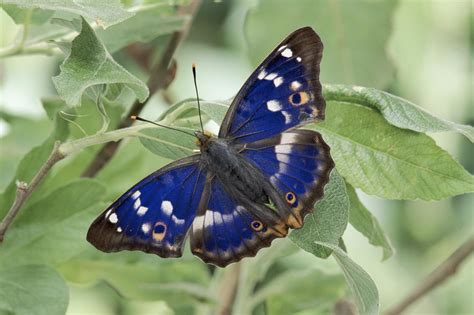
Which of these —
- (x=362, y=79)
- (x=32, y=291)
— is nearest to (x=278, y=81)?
(x=32, y=291)

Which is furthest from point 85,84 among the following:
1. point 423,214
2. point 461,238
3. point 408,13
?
point 423,214

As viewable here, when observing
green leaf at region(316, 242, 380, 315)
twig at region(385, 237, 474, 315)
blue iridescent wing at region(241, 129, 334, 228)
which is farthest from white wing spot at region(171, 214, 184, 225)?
twig at region(385, 237, 474, 315)

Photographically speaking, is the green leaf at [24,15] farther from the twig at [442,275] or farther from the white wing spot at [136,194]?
the twig at [442,275]

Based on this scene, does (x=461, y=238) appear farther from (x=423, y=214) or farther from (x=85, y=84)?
(x=85, y=84)

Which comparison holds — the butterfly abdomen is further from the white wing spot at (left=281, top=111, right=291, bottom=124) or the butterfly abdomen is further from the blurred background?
the blurred background

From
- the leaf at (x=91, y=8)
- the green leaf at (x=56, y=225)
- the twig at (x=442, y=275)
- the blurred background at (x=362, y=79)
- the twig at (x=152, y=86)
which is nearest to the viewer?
the leaf at (x=91, y=8)

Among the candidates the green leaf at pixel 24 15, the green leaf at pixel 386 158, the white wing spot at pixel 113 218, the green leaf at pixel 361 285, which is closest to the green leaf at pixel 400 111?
the green leaf at pixel 386 158
